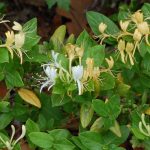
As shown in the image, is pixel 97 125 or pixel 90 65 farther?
pixel 97 125

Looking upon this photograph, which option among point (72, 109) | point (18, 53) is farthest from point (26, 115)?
point (18, 53)

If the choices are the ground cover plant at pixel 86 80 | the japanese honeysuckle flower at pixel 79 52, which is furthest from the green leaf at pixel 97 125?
the japanese honeysuckle flower at pixel 79 52

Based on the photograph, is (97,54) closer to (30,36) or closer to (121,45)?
(121,45)

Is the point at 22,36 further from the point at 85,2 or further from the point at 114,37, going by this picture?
the point at 85,2

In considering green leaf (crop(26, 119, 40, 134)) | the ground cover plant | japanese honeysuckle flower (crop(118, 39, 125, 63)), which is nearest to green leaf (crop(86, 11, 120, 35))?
the ground cover plant

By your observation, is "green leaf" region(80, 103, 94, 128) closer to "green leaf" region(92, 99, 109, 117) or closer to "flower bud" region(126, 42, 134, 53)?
"green leaf" region(92, 99, 109, 117)

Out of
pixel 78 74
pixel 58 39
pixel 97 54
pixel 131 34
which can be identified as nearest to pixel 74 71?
pixel 78 74

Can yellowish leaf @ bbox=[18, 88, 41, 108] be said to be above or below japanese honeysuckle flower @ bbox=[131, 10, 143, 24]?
below

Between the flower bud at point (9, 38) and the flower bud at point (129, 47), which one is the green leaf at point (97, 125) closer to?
the flower bud at point (129, 47)
